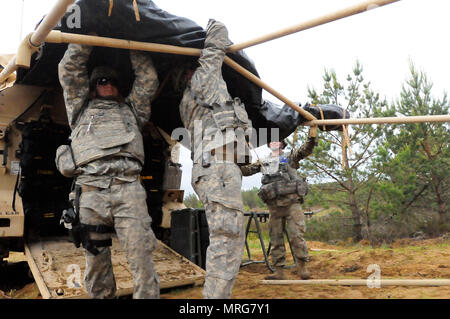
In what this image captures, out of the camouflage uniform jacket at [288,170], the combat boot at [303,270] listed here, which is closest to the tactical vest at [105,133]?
the camouflage uniform jacket at [288,170]

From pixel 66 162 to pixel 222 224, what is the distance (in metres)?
1.39

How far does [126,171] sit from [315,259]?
5296mm

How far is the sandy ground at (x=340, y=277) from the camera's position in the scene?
3.96 metres

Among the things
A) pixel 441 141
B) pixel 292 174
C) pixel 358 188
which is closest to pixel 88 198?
pixel 292 174

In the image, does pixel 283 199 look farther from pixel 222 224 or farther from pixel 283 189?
pixel 222 224

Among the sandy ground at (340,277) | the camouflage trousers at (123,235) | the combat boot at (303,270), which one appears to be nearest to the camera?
the camouflage trousers at (123,235)

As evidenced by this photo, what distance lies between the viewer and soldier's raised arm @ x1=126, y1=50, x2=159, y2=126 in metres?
3.25

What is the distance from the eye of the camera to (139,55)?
3264 mm

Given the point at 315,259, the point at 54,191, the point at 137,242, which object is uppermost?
the point at 54,191

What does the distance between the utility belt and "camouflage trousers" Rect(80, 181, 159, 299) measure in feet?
0.10

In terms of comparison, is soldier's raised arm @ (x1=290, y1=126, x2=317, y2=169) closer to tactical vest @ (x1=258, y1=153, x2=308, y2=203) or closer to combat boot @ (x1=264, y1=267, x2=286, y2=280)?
tactical vest @ (x1=258, y1=153, x2=308, y2=203)

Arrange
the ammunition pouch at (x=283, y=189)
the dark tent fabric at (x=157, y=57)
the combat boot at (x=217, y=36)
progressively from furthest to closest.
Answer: the ammunition pouch at (x=283, y=189)
the combat boot at (x=217, y=36)
the dark tent fabric at (x=157, y=57)

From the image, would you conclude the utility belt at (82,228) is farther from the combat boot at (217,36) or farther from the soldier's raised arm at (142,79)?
the combat boot at (217,36)
